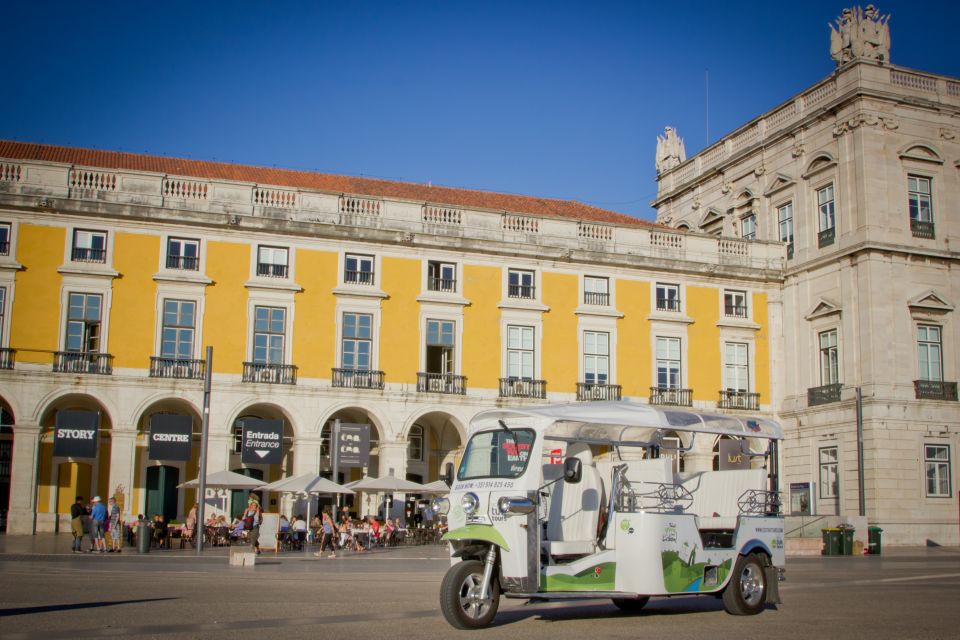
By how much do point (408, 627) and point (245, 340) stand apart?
25873 mm

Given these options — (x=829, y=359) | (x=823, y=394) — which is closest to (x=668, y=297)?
(x=829, y=359)

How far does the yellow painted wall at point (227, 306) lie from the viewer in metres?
35.3

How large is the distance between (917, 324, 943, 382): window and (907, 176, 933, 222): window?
401 centimetres

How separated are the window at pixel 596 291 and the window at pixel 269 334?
1121 centimetres

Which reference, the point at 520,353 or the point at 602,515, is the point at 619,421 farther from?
the point at 520,353

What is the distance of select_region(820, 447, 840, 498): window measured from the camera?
37.9 m

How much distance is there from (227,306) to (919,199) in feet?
81.9

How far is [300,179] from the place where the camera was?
41500 millimetres

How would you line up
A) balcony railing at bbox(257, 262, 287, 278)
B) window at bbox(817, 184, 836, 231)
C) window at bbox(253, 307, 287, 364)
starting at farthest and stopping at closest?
window at bbox(817, 184, 836, 231)
balcony railing at bbox(257, 262, 287, 278)
window at bbox(253, 307, 287, 364)

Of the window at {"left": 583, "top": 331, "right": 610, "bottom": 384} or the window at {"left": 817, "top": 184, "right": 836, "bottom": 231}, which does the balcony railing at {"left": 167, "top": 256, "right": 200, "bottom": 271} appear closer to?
the window at {"left": 583, "top": 331, "right": 610, "bottom": 384}

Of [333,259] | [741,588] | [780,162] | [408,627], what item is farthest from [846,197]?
[408,627]

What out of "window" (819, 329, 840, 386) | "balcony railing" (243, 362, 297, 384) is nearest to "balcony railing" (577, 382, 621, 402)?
"window" (819, 329, 840, 386)

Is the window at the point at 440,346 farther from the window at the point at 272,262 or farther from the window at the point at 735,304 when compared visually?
the window at the point at 735,304

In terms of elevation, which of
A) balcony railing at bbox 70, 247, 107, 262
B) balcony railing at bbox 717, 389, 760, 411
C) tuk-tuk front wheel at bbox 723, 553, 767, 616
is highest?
balcony railing at bbox 70, 247, 107, 262
